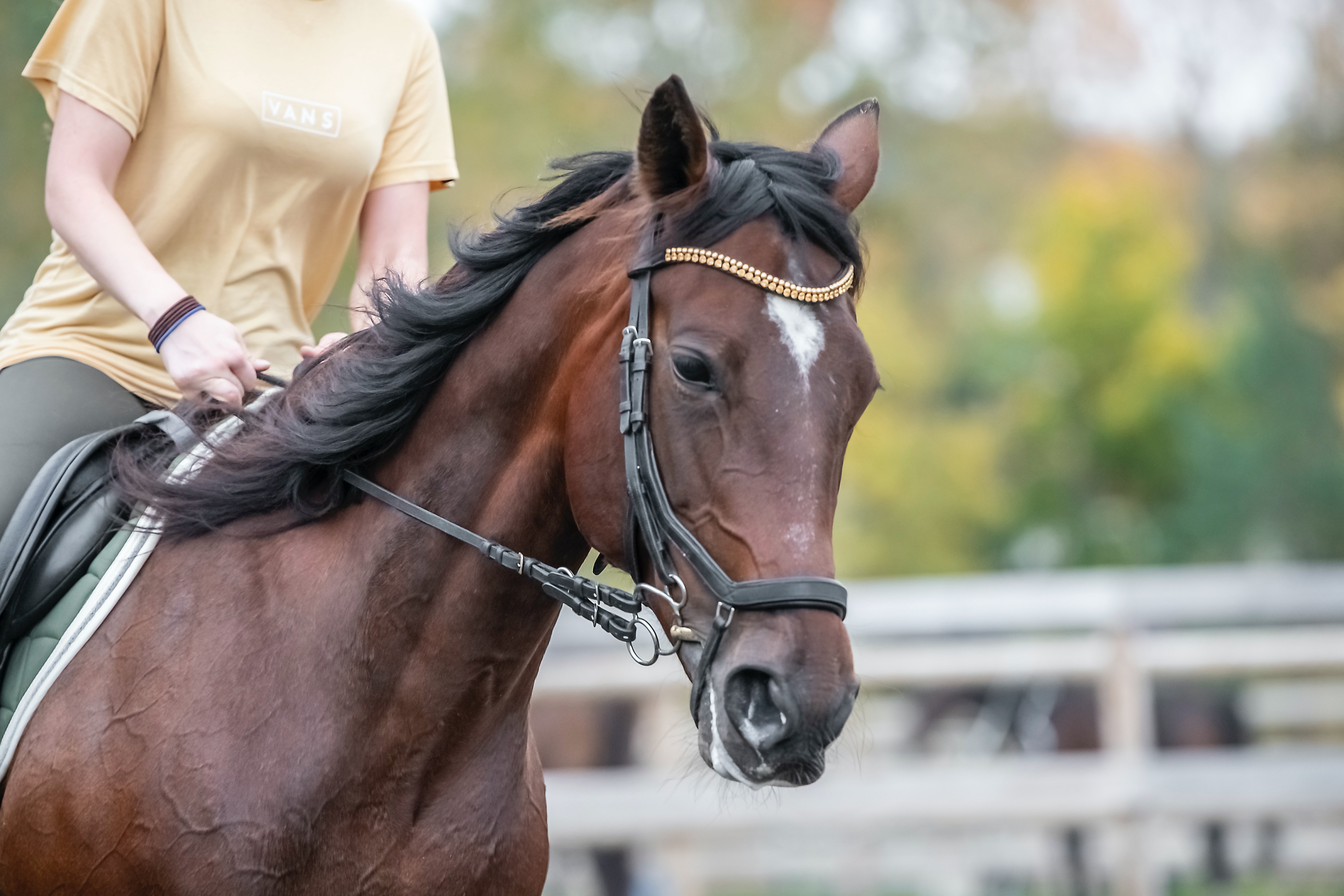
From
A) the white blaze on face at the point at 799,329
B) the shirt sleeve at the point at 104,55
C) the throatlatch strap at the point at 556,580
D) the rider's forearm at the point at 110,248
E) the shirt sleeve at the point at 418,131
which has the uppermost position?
the shirt sleeve at the point at 418,131

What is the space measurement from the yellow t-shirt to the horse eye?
151 cm

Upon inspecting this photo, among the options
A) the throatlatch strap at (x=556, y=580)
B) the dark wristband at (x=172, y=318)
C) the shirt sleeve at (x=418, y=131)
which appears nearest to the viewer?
the throatlatch strap at (x=556, y=580)

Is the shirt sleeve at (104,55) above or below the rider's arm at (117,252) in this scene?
above

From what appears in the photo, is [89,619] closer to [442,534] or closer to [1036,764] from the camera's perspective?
[442,534]

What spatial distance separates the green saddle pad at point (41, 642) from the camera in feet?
9.62

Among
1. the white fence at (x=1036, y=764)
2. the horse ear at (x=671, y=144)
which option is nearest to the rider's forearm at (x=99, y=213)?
the horse ear at (x=671, y=144)

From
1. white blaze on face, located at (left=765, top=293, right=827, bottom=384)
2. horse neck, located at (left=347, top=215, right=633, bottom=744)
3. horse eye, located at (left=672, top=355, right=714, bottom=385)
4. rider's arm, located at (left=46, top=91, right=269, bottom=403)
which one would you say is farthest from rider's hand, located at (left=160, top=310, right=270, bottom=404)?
white blaze on face, located at (left=765, top=293, right=827, bottom=384)

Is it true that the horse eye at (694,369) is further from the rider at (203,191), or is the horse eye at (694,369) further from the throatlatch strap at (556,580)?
the rider at (203,191)

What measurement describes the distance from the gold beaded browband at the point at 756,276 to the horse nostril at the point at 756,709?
0.68 meters

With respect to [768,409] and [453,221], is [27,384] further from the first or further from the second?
[768,409]

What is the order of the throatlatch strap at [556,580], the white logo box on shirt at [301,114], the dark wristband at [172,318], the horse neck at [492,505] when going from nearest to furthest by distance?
the throatlatch strap at [556,580] → the horse neck at [492,505] → the dark wristband at [172,318] → the white logo box on shirt at [301,114]

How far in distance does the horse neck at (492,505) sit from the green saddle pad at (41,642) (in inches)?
25.6

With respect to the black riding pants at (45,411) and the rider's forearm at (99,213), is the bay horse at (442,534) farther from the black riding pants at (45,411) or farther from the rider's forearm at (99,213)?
the rider's forearm at (99,213)

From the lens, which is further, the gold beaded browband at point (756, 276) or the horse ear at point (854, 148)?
the horse ear at point (854, 148)
